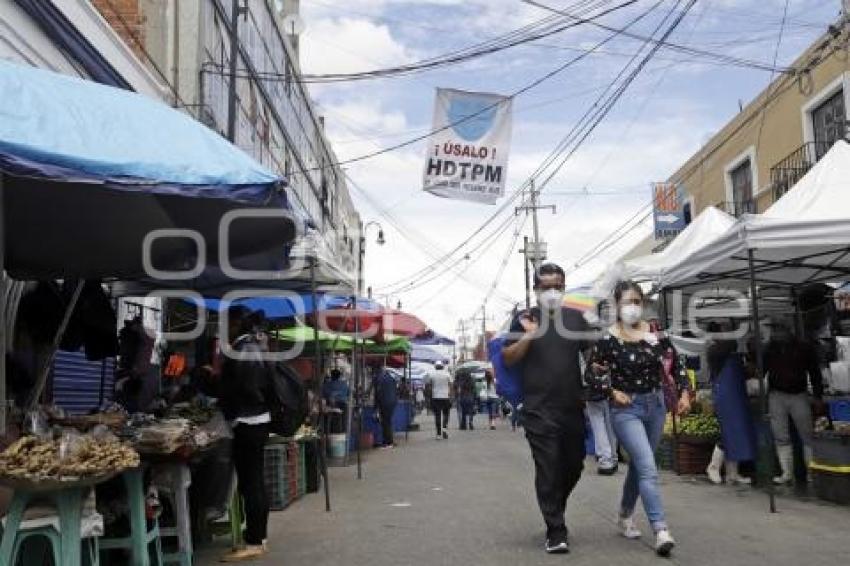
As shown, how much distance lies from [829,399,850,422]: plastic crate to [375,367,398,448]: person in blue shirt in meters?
10.9

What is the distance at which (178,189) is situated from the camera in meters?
4.44

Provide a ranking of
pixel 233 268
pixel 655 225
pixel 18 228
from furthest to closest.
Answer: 1. pixel 655 225
2. pixel 233 268
3. pixel 18 228

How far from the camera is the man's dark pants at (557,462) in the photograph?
6.05m

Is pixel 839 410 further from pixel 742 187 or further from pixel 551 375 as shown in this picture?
pixel 742 187

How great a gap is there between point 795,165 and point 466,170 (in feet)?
35.0

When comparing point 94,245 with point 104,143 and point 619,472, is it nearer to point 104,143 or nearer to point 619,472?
point 104,143

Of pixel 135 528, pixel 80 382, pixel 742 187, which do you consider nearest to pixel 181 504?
pixel 135 528

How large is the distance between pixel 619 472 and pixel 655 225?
18.1 m

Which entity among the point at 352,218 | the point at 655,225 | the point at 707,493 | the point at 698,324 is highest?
the point at 352,218

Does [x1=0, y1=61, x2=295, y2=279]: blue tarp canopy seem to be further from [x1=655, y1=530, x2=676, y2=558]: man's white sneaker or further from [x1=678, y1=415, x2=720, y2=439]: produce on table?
[x1=678, y1=415, x2=720, y2=439]: produce on table

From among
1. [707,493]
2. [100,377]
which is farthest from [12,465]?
[707,493]

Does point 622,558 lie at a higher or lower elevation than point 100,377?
lower

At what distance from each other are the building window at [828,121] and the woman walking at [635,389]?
1385 cm

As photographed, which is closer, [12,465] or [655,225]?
[12,465]
